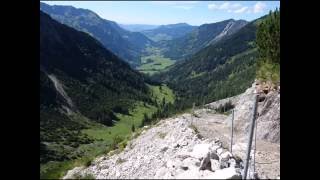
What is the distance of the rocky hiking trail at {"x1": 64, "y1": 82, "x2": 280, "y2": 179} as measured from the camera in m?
13.3

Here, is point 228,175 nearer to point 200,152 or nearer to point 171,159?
point 200,152

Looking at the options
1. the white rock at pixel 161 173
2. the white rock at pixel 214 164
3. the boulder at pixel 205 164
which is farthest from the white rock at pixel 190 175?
the white rock at pixel 161 173

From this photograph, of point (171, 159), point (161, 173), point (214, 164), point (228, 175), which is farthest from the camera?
point (171, 159)

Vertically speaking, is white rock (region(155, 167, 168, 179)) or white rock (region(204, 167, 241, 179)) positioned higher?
white rock (region(204, 167, 241, 179))

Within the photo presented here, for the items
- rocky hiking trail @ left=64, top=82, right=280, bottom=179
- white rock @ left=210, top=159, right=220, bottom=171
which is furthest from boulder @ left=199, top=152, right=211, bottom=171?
white rock @ left=210, top=159, right=220, bottom=171

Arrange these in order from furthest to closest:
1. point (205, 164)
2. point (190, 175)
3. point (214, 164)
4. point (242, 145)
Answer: point (242, 145)
point (214, 164)
point (205, 164)
point (190, 175)

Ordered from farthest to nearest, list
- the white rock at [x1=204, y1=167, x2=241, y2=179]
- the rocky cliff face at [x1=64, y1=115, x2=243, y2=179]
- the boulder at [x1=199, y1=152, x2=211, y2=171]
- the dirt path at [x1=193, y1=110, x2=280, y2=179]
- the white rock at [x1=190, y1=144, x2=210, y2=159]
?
the dirt path at [x1=193, y1=110, x2=280, y2=179]
the white rock at [x1=190, y1=144, x2=210, y2=159]
the boulder at [x1=199, y1=152, x2=211, y2=171]
the rocky cliff face at [x1=64, y1=115, x2=243, y2=179]
the white rock at [x1=204, y1=167, x2=241, y2=179]

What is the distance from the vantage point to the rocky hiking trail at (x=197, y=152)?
522 inches

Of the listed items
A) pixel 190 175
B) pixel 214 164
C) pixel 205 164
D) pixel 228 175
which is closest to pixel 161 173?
pixel 214 164

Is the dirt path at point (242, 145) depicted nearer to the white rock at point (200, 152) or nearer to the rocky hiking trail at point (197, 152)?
the rocky hiking trail at point (197, 152)

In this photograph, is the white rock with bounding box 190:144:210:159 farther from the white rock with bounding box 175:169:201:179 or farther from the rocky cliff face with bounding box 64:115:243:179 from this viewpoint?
the white rock with bounding box 175:169:201:179

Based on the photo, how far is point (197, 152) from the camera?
15242mm
